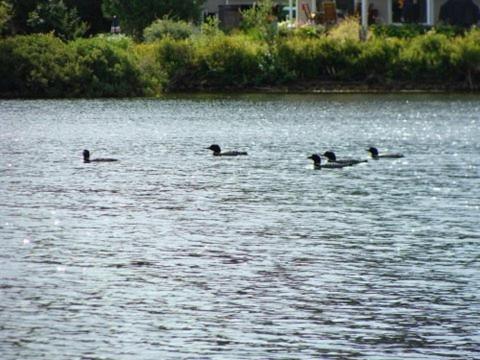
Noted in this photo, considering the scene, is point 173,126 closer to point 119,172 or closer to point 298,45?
point 119,172

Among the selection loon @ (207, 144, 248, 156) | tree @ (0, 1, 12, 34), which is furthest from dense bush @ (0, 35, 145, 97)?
loon @ (207, 144, 248, 156)

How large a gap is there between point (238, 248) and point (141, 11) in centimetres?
6928

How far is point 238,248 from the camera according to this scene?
30.1 metres

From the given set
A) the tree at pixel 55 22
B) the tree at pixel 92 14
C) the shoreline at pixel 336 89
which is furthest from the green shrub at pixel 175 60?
the tree at pixel 92 14

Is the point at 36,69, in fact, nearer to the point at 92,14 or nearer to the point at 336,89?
the point at 336,89

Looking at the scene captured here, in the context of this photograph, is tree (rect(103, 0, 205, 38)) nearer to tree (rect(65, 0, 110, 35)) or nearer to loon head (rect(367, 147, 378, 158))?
tree (rect(65, 0, 110, 35))

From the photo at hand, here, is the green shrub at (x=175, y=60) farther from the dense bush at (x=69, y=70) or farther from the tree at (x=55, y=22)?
the tree at (x=55, y=22)

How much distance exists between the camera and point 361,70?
8538 centimetres

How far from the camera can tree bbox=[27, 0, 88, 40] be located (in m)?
90.2

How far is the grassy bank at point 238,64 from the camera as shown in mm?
81688

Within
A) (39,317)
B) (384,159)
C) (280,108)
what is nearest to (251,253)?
(39,317)

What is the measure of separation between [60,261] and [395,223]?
795 cm

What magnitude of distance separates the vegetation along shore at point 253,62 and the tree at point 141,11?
891 cm

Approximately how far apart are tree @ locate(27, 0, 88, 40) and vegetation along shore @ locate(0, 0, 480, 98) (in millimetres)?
1193
